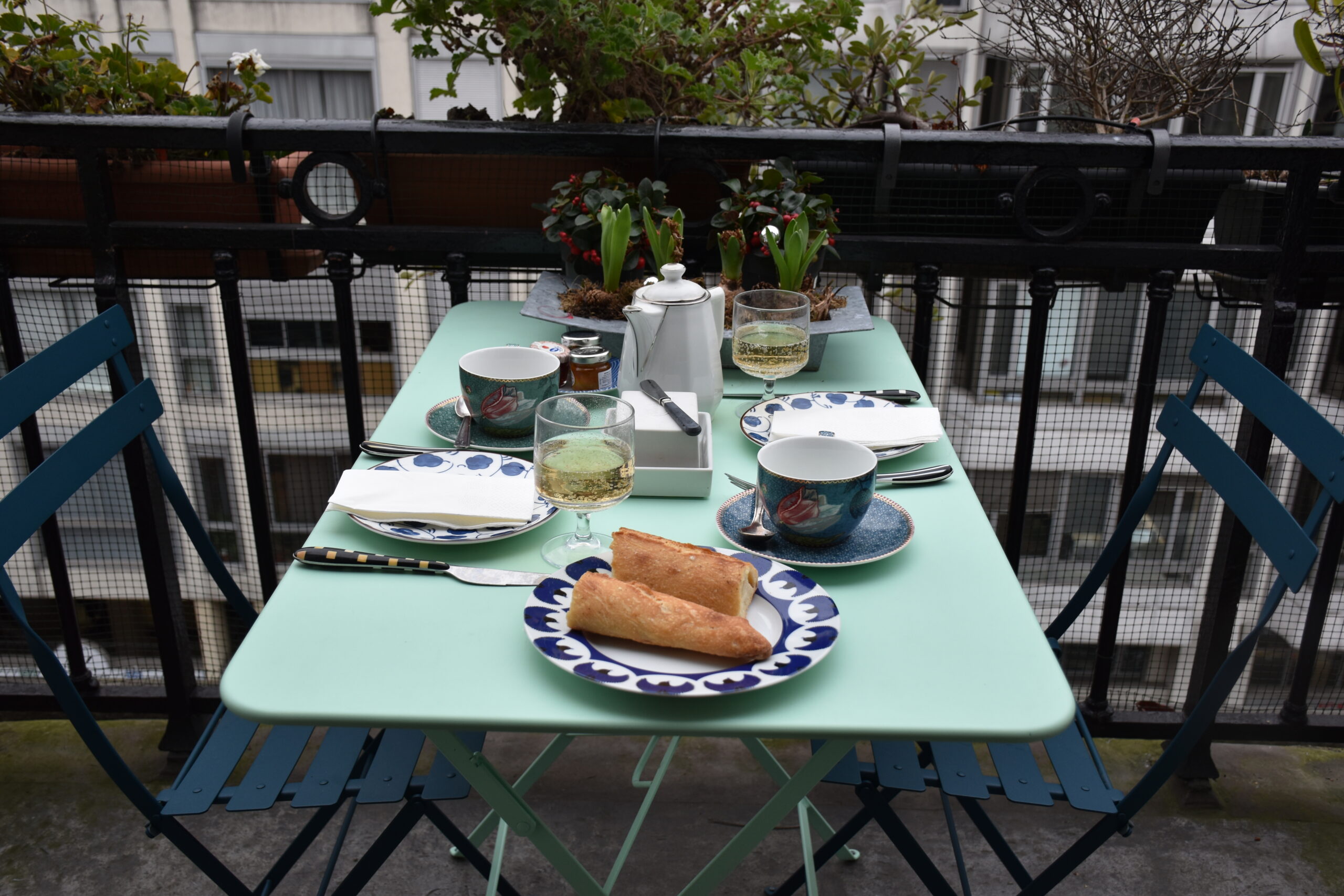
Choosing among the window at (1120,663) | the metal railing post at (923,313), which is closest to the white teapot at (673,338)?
the metal railing post at (923,313)

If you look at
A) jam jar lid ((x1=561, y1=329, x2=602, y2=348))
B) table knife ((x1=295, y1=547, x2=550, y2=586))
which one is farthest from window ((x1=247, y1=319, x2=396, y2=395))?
table knife ((x1=295, y1=547, x2=550, y2=586))

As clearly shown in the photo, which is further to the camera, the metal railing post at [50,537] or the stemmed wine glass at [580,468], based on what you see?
the metal railing post at [50,537]

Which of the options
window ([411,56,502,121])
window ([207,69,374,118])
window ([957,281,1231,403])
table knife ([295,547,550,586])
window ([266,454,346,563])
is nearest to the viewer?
table knife ([295,547,550,586])

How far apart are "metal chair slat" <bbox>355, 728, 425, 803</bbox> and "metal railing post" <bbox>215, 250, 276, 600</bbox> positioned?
49 centimetres

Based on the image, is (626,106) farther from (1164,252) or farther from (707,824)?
(707,824)

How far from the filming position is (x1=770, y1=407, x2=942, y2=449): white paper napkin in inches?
61.9

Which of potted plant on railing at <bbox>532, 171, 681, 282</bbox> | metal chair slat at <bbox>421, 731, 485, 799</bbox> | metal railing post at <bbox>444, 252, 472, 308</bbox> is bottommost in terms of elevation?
metal chair slat at <bbox>421, 731, 485, 799</bbox>

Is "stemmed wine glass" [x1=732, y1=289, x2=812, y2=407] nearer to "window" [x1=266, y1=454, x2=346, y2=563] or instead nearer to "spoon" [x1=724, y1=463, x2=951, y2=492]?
"spoon" [x1=724, y1=463, x2=951, y2=492]

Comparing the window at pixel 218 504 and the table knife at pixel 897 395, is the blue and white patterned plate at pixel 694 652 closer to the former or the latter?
the table knife at pixel 897 395

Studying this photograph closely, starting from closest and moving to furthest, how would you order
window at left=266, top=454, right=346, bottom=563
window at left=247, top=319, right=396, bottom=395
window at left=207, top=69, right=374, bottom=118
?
1. window at left=247, top=319, right=396, bottom=395
2. window at left=266, top=454, right=346, bottom=563
3. window at left=207, top=69, right=374, bottom=118

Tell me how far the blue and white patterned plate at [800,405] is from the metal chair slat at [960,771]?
1.68 feet

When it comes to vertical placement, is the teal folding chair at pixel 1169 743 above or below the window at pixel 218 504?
above

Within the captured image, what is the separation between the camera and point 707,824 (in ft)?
7.02

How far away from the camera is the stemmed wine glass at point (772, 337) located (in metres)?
→ 1.69
